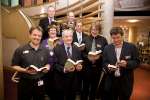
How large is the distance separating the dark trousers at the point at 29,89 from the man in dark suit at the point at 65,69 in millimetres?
336

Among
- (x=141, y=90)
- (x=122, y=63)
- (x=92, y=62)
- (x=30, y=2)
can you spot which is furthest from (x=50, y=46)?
(x=141, y=90)

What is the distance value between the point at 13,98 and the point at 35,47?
5.33ft

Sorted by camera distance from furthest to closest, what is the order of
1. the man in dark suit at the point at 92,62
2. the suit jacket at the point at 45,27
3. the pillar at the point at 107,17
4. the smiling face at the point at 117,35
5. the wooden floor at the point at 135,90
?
the pillar at the point at 107,17, the wooden floor at the point at 135,90, the suit jacket at the point at 45,27, the man in dark suit at the point at 92,62, the smiling face at the point at 117,35

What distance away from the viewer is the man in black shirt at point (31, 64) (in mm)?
3398

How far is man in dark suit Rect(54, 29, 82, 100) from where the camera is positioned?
3662mm

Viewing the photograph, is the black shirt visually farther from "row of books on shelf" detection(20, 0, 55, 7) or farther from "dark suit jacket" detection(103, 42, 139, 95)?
"row of books on shelf" detection(20, 0, 55, 7)

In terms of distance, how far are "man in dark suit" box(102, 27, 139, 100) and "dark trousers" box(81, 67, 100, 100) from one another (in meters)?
0.47

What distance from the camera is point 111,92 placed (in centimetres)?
377

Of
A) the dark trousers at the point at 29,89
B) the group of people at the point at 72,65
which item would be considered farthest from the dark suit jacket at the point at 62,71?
the dark trousers at the point at 29,89

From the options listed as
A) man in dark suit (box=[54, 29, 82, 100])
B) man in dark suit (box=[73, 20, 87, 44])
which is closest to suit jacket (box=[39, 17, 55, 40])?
man in dark suit (box=[73, 20, 87, 44])

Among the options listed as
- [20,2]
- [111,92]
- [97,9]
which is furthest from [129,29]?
[111,92]

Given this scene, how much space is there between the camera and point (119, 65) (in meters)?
3.61

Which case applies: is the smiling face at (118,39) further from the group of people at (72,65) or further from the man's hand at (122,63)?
the man's hand at (122,63)

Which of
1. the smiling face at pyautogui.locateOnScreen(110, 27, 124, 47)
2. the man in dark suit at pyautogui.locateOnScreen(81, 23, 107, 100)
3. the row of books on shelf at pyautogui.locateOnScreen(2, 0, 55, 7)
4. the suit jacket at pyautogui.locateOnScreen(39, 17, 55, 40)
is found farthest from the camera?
the row of books on shelf at pyautogui.locateOnScreen(2, 0, 55, 7)
